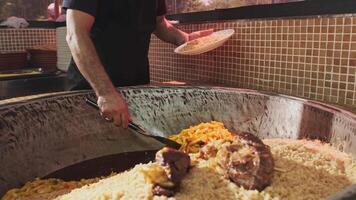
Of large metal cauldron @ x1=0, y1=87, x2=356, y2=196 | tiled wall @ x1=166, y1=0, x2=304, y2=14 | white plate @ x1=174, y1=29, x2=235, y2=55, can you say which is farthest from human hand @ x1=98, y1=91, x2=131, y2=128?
tiled wall @ x1=166, y1=0, x2=304, y2=14

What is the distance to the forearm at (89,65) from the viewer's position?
1.59 metres

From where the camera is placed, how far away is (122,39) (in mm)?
2090

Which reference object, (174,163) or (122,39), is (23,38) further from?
(174,163)

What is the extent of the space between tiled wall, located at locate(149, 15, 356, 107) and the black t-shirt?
19.3 inches

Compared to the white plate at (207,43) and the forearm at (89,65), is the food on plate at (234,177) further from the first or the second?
the white plate at (207,43)

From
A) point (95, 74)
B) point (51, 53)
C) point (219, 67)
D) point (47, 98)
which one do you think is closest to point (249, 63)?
point (219, 67)

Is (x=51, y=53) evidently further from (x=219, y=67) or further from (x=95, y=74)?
(x=95, y=74)

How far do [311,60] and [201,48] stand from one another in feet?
1.84

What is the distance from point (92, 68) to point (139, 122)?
15.1 inches

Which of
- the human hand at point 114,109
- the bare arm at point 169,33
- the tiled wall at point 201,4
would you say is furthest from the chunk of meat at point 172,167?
the tiled wall at point 201,4

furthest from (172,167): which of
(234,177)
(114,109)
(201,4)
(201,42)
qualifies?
(201,4)

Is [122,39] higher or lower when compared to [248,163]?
higher

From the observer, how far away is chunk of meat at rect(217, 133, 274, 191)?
3.06ft

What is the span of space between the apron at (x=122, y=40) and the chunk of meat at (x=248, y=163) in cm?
119
